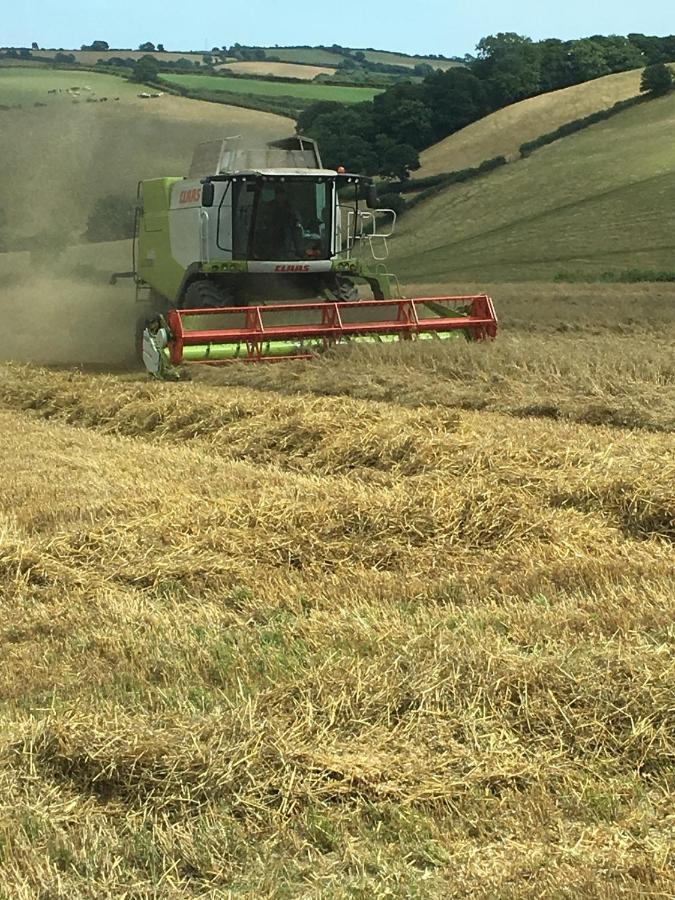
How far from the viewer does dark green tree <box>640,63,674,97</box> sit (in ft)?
157

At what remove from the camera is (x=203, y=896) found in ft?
7.97

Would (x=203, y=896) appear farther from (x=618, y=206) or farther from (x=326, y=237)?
(x=618, y=206)

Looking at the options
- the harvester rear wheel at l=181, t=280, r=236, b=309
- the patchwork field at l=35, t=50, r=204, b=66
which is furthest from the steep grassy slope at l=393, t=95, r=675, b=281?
the patchwork field at l=35, t=50, r=204, b=66

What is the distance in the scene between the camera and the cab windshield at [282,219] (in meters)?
13.4

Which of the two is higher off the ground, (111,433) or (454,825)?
(454,825)

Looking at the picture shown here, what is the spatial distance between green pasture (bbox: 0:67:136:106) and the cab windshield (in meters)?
23.9

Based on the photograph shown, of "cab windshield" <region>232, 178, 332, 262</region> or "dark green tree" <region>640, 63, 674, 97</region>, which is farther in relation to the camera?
"dark green tree" <region>640, 63, 674, 97</region>

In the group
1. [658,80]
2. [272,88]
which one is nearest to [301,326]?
[658,80]

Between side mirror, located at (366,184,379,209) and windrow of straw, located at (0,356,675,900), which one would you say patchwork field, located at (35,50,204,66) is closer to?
side mirror, located at (366,184,379,209)

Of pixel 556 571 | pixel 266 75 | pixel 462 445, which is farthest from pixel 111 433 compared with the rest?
pixel 266 75

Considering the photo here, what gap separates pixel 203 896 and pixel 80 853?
342 millimetres

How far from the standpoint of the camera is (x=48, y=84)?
1532 inches

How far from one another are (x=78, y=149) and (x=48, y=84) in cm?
1371

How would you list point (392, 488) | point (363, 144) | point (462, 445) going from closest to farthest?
point (392, 488)
point (462, 445)
point (363, 144)
